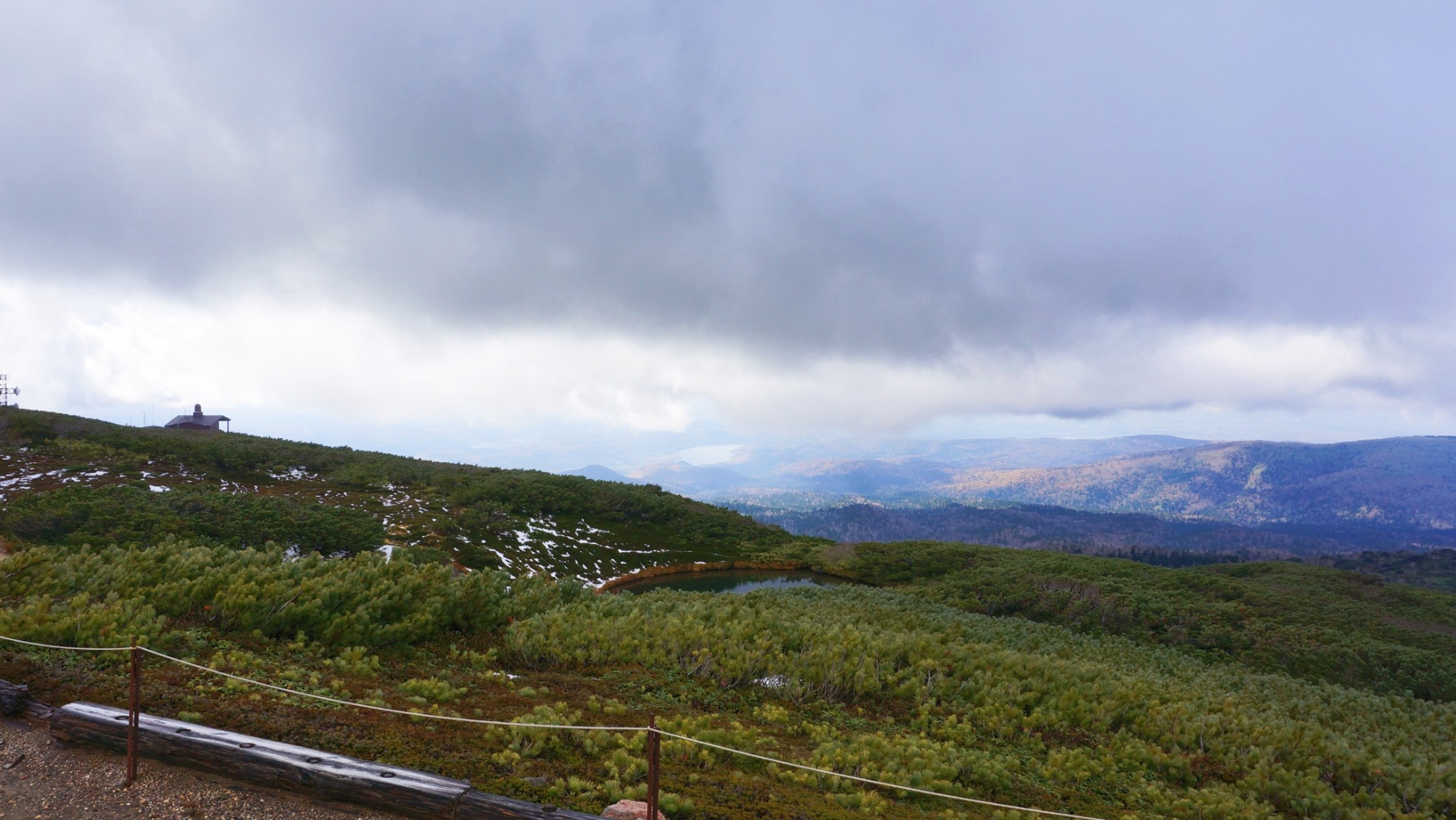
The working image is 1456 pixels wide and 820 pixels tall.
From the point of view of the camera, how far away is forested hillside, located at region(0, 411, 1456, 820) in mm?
7477

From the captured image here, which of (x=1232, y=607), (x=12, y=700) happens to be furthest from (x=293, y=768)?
(x=1232, y=607)

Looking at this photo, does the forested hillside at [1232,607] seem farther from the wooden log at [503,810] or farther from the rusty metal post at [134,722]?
the rusty metal post at [134,722]

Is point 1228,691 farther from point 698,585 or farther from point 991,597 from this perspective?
point 698,585

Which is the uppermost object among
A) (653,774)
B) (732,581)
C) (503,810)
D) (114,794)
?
(653,774)

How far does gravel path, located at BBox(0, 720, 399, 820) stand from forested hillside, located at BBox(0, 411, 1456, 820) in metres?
0.64

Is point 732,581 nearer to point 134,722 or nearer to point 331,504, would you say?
point 331,504

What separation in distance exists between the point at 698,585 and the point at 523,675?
25.8m

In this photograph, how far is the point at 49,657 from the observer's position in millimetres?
8227

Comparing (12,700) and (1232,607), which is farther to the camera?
(1232,607)

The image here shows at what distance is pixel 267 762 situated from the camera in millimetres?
6254

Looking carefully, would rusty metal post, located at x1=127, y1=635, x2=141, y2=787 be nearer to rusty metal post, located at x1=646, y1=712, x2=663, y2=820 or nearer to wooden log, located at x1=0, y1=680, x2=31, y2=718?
wooden log, located at x1=0, y1=680, x2=31, y2=718

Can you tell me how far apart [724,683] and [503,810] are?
6.73m

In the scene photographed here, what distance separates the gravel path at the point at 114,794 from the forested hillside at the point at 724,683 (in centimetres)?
64

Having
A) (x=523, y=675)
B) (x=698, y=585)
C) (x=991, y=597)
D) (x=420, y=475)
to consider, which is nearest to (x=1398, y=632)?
(x=991, y=597)
